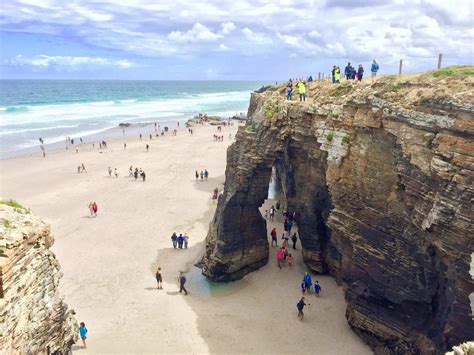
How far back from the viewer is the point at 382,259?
59.1ft

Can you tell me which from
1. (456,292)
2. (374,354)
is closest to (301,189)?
(374,354)

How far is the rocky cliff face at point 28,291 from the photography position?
9914 millimetres

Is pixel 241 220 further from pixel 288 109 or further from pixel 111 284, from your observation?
pixel 111 284

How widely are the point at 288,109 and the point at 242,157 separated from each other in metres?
3.71

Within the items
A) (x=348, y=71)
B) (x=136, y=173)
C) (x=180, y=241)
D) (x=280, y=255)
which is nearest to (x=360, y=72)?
(x=348, y=71)

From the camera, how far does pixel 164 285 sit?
25359 millimetres

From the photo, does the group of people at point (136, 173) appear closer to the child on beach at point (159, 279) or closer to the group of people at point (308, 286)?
the child on beach at point (159, 279)

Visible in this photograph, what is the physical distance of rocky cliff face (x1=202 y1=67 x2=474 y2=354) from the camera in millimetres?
14250

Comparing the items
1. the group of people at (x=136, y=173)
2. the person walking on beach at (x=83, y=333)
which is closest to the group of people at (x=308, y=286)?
the person walking on beach at (x=83, y=333)

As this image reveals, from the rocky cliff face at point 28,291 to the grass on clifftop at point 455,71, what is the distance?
15795 millimetres

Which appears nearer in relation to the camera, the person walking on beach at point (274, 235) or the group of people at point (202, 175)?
the person walking on beach at point (274, 235)

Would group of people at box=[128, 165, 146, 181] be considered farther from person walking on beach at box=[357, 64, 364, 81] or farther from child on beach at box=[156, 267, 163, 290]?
person walking on beach at box=[357, 64, 364, 81]

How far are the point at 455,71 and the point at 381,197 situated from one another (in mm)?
5839

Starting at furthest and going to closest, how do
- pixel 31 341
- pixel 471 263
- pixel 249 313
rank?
1. pixel 249 313
2. pixel 471 263
3. pixel 31 341
